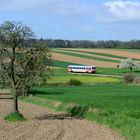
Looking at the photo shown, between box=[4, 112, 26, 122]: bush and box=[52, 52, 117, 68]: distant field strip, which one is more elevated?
box=[4, 112, 26, 122]: bush

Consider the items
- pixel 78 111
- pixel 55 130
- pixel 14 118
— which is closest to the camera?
pixel 55 130

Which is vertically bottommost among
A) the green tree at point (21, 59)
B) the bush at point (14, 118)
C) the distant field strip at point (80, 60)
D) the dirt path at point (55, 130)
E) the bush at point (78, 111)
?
the distant field strip at point (80, 60)

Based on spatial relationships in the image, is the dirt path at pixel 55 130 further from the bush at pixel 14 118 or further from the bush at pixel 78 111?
the bush at pixel 78 111

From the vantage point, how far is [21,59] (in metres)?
33.0

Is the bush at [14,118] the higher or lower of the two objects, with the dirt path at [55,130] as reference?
lower

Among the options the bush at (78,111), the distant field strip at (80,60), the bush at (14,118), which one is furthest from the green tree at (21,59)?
the distant field strip at (80,60)

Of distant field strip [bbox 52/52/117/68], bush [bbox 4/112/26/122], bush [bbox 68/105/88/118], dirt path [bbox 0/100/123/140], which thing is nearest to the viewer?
dirt path [bbox 0/100/123/140]

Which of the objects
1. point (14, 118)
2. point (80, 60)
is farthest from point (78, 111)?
point (80, 60)

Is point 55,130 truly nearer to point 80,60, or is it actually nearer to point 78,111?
point 78,111

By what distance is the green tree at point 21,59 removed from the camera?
32719 millimetres

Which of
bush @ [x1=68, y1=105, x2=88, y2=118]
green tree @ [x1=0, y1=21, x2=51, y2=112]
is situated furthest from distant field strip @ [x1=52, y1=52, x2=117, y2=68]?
green tree @ [x1=0, y1=21, x2=51, y2=112]

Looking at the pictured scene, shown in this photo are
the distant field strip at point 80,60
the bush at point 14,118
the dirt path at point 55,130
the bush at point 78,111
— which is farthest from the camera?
the distant field strip at point 80,60

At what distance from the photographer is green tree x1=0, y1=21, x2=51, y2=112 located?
107 feet

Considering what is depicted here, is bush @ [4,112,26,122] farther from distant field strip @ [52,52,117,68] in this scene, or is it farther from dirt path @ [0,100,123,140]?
distant field strip @ [52,52,117,68]
